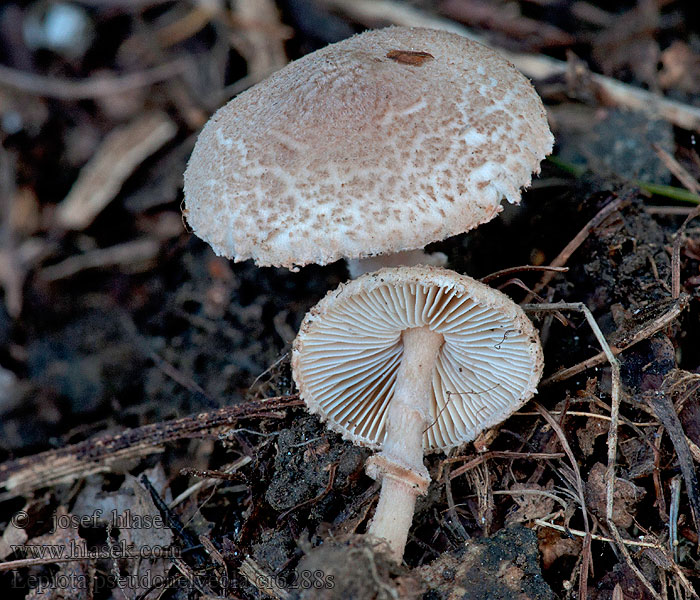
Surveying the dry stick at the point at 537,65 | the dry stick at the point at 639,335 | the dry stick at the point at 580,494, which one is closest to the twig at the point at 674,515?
the dry stick at the point at 580,494

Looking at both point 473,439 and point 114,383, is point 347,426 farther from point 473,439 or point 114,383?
point 114,383

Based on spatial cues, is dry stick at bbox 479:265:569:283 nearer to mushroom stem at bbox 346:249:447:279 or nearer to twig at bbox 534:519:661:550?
mushroom stem at bbox 346:249:447:279

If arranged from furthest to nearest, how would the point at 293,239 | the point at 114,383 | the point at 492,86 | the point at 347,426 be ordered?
1. the point at 114,383
2. the point at 347,426
3. the point at 492,86
4. the point at 293,239

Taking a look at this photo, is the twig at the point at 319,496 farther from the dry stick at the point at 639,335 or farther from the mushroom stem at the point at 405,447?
the dry stick at the point at 639,335

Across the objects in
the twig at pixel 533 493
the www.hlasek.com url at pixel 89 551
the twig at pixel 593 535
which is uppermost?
the twig at pixel 533 493

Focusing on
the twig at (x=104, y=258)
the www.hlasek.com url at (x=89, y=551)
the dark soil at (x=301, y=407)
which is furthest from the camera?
the twig at (x=104, y=258)

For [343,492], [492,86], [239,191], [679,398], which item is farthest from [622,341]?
[239,191]
